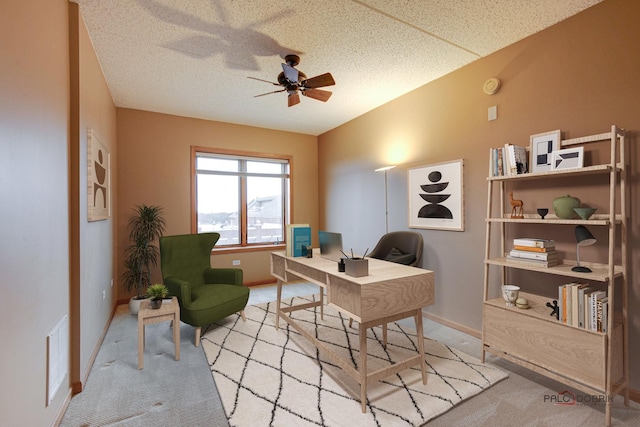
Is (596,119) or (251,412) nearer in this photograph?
(251,412)

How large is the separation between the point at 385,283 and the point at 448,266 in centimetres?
178

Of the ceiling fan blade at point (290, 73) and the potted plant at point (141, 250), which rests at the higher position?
the ceiling fan blade at point (290, 73)

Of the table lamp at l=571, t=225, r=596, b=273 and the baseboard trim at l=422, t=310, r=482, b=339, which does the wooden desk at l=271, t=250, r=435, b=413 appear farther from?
the baseboard trim at l=422, t=310, r=482, b=339

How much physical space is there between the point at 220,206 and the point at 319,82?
3132 mm

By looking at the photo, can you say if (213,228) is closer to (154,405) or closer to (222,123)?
(222,123)

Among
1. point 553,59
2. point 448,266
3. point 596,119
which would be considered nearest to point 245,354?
point 448,266

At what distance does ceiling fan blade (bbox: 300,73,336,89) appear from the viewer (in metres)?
2.64

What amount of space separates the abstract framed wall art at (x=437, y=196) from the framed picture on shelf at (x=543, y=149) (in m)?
0.75

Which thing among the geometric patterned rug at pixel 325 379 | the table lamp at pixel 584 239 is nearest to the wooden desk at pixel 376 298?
the geometric patterned rug at pixel 325 379

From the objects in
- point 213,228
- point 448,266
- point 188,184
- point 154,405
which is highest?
point 188,184

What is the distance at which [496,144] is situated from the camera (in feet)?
9.36

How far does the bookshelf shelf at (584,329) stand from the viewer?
184cm

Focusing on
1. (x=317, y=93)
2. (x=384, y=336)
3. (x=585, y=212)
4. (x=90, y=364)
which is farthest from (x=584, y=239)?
(x=90, y=364)

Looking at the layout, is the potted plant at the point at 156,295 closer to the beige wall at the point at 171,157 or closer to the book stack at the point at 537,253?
the beige wall at the point at 171,157
